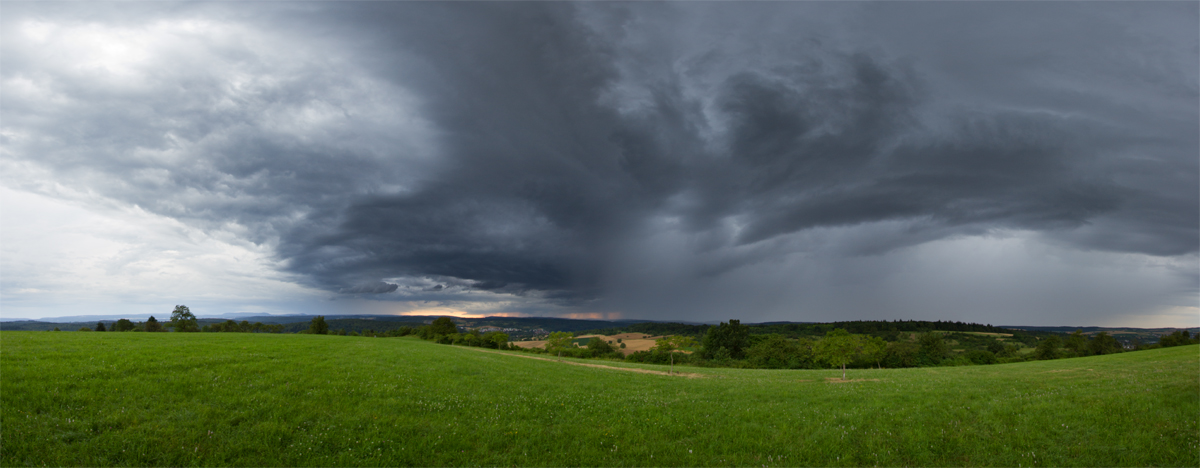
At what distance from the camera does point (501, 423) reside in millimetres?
12805

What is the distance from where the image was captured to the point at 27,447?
889 centimetres

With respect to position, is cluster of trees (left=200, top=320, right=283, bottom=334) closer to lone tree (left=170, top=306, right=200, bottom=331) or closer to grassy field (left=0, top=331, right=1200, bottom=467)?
lone tree (left=170, top=306, right=200, bottom=331)

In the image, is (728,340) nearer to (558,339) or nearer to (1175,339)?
(558,339)

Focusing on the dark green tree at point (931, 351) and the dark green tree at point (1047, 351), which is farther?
the dark green tree at point (1047, 351)

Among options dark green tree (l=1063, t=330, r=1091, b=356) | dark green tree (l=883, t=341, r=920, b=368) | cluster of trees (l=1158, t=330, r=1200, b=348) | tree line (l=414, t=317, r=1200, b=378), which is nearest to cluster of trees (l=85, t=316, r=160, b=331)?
tree line (l=414, t=317, r=1200, b=378)

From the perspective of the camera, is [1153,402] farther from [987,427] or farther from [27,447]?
[27,447]

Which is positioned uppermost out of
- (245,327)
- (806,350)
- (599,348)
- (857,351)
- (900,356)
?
(245,327)

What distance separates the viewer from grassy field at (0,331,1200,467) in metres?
9.93

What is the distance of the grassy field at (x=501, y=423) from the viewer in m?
9.93

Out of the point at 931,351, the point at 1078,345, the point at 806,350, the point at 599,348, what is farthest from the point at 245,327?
the point at 1078,345

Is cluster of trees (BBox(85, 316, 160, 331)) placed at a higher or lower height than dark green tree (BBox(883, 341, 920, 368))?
higher

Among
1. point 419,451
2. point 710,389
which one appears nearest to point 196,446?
point 419,451

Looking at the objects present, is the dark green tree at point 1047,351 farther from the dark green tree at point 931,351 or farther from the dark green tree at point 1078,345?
the dark green tree at point 931,351

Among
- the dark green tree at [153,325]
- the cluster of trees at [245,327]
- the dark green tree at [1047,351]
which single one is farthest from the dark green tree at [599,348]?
the dark green tree at [1047,351]
